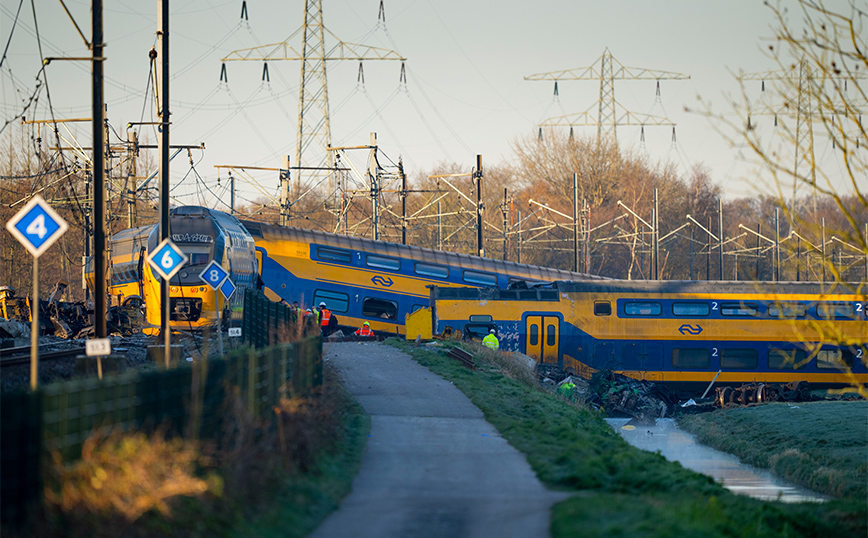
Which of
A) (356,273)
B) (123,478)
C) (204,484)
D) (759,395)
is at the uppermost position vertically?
(356,273)

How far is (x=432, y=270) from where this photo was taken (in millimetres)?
36750

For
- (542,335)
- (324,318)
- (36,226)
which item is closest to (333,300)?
(324,318)

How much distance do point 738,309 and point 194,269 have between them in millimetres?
21347

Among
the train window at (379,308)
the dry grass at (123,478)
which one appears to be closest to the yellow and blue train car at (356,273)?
the train window at (379,308)

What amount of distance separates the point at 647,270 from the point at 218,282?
240ft

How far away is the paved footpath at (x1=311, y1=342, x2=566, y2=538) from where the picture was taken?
883cm

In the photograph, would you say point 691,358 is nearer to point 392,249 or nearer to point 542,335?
point 542,335

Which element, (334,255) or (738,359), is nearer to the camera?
(738,359)

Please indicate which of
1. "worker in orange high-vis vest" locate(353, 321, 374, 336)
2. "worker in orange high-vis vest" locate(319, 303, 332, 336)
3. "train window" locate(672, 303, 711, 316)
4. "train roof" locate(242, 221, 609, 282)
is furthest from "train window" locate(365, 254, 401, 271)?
"train window" locate(672, 303, 711, 316)

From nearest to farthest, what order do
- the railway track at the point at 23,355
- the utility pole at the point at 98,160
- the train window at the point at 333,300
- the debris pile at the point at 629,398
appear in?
the utility pole at the point at 98,160
the railway track at the point at 23,355
the debris pile at the point at 629,398
the train window at the point at 333,300

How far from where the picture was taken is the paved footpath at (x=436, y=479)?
8828 millimetres

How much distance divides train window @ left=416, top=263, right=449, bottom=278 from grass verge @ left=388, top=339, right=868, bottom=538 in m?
19.1

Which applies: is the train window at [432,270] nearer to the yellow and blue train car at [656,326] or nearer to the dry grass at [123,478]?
the yellow and blue train car at [656,326]

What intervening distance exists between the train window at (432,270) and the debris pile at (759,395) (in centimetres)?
1213
